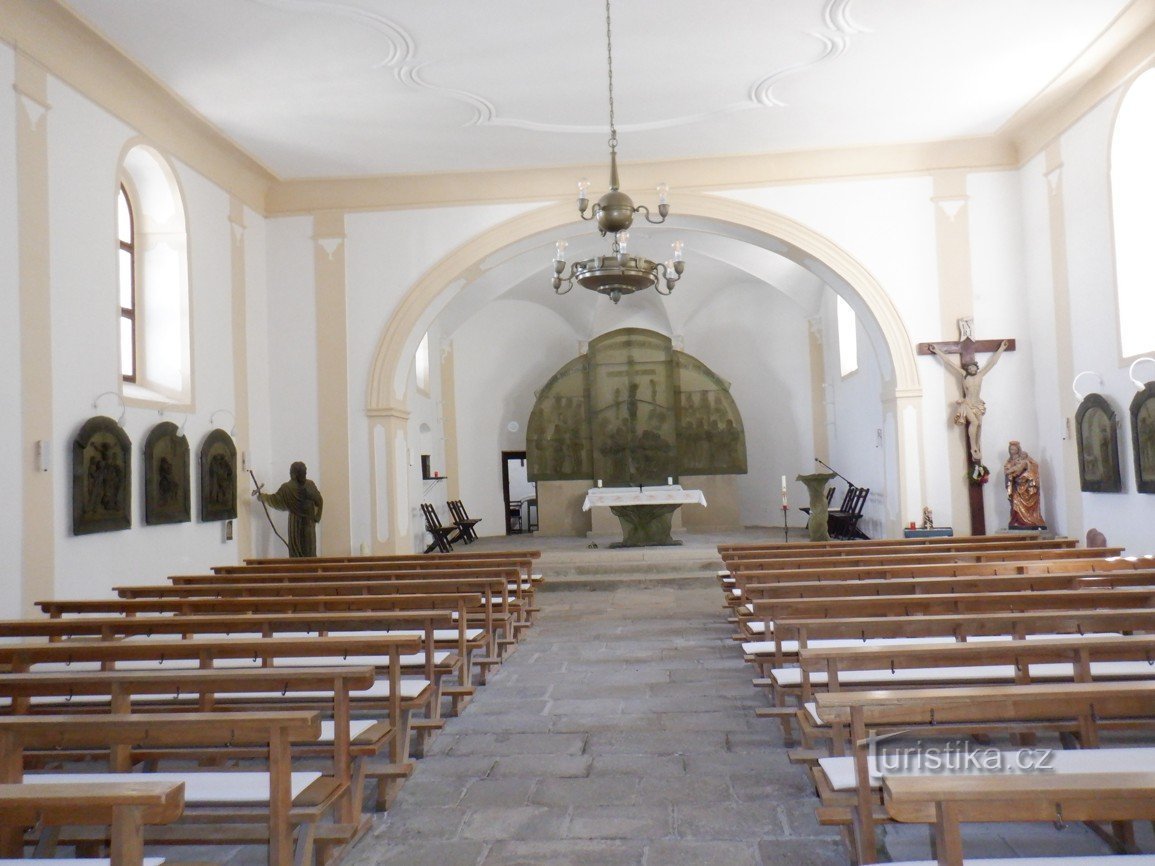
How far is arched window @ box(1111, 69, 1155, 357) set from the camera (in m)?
7.69

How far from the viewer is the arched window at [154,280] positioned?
8352 mm

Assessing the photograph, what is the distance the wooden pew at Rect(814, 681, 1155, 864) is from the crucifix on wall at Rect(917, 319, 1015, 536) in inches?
286

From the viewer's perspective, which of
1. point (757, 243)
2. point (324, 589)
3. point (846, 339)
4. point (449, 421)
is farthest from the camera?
point (449, 421)

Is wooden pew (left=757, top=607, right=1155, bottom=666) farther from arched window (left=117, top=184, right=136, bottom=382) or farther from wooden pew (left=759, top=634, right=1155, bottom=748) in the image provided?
arched window (left=117, top=184, right=136, bottom=382)

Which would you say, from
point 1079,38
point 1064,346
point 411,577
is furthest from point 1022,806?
point 1064,346

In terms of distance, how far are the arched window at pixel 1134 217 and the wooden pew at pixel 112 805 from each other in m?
8.14

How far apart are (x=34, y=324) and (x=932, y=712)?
6420mm

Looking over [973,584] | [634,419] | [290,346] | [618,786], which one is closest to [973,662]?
[618,786]

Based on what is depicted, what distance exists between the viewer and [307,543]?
388 inches

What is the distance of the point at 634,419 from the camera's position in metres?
16.8

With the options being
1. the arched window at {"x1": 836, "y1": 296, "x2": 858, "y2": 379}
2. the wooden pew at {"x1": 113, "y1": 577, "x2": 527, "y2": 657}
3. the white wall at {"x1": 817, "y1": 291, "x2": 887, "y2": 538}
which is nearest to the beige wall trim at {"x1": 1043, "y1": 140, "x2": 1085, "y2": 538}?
the white wall at {"x1": 817, "y1": 291, "x2": 887, "y2": 538}

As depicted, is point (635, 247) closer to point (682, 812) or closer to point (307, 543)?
point (307, 543)

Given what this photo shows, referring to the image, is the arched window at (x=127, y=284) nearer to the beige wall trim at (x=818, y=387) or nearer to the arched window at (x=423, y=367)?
the arched window at (x=423, y=367)

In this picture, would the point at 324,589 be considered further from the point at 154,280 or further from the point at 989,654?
the point at 154,280
